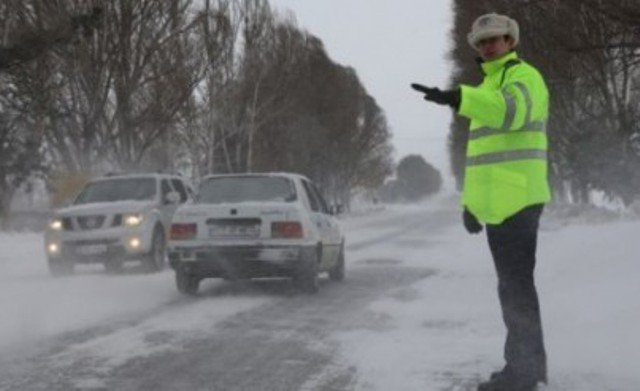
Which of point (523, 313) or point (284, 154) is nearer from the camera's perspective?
point (523, 313)

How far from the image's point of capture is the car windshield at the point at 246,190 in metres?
11.4

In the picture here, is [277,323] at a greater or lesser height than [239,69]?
lesser

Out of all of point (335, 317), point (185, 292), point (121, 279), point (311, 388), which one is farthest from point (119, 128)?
point (311, 388)

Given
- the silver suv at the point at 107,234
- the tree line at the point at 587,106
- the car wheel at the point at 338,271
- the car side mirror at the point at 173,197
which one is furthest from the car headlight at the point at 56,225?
the tree line at the point at 587,106

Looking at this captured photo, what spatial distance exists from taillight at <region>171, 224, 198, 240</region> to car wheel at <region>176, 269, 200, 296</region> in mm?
402

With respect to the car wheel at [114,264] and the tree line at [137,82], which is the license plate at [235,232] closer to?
the car wheel at [114,264]

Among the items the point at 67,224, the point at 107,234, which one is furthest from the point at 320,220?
the point at 67,224

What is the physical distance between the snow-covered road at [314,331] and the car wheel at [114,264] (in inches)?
27.6

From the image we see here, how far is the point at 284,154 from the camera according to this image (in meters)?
52.9

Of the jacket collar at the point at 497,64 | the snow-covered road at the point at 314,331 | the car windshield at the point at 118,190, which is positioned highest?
the jacket collar at the point at 497,64

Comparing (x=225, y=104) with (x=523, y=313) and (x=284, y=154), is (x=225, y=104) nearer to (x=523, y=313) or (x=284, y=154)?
(x=284, y=154)

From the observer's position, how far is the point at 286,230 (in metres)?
10.7

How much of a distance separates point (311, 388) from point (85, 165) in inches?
1090

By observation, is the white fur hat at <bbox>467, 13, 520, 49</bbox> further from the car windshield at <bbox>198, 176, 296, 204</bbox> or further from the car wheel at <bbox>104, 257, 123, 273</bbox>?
the car wheel at <bbox>104, 257, 123, 273</bbox>
